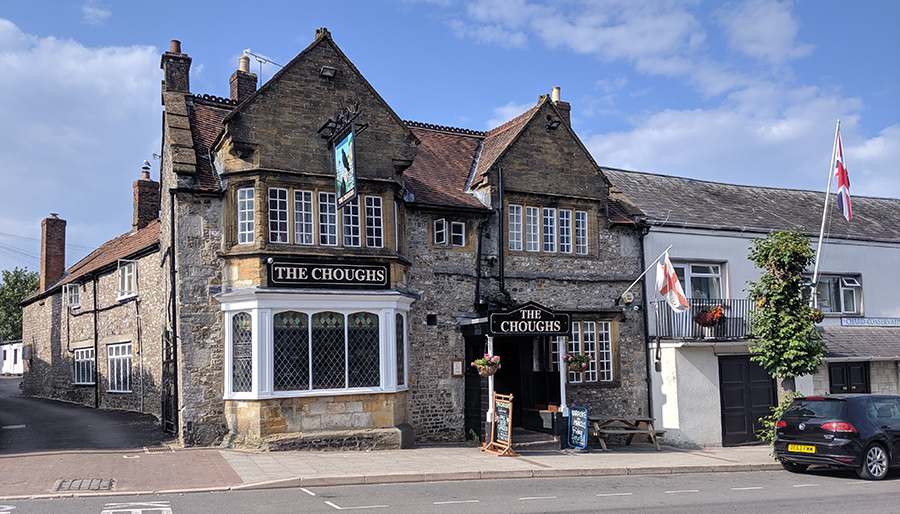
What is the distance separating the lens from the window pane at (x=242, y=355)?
15.8m

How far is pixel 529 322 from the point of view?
17031mm

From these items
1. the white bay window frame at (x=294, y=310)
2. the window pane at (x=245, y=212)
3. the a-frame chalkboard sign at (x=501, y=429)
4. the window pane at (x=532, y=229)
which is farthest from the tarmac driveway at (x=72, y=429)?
the window pane at (x=532, y=229)

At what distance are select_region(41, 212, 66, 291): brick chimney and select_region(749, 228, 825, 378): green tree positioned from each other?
91.1 feet

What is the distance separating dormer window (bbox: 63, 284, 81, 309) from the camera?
2667 cm

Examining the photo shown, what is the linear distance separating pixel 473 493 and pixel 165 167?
12.8 m

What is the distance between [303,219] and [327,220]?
55 centimetres

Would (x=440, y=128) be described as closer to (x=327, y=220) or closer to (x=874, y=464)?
(x=327, y=220)

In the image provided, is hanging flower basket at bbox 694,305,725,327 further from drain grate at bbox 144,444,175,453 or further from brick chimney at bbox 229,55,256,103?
brick chimney at bbox 229,55,256,103

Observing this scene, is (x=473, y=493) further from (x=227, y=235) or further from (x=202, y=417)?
(x=227, y=235)

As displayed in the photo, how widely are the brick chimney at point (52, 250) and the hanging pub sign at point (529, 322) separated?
22.7 meters

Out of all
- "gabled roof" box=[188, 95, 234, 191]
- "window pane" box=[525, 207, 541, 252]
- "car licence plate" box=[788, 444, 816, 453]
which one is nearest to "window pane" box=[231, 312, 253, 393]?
"gabled roof" box=[188, 95, 234, 191]

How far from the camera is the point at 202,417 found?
15.9m

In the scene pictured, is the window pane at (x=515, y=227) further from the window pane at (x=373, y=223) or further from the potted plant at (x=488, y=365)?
the window pane at (x=373, y=223)

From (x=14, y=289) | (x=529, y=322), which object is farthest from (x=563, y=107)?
(x=14, y=289)
